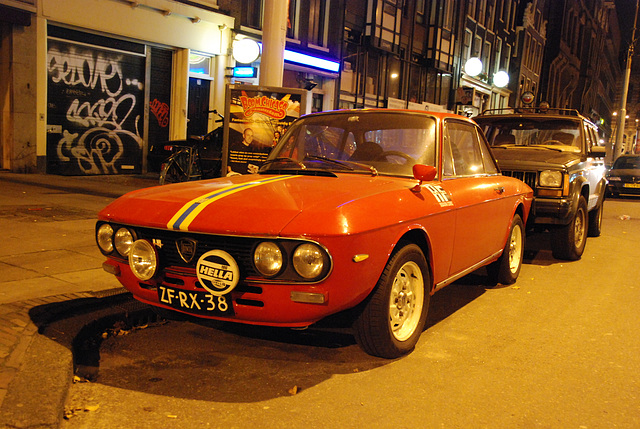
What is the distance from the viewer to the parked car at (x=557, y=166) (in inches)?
290

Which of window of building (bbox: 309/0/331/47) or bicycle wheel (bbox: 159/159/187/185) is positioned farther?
window of building (bbox: 309/0/331/47)

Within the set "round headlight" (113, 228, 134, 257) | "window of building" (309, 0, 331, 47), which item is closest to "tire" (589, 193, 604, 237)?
"round headlight" (113, 228, 134, 257)

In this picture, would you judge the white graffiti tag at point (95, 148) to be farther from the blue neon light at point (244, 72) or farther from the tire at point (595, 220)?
the tire at point (595, 220)

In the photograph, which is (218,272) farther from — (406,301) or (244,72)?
(244,72)

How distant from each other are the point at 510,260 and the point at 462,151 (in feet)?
5.63

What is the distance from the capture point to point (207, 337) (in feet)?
14.0

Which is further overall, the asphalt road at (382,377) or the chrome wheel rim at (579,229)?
the chrome wheel rim at (579,229)

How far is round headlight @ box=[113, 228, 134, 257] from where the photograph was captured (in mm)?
3760

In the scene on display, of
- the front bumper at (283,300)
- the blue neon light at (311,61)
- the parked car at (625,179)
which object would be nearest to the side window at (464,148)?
A: the front bumper at (283,300)

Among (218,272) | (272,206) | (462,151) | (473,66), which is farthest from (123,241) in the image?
(473,66)

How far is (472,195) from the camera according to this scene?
4902mm

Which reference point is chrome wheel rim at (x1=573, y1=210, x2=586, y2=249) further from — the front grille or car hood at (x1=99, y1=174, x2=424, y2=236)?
car hood at (x1=99, y1=174, x2=424, y2=236)

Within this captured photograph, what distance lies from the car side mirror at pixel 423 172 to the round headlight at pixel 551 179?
3766 mm

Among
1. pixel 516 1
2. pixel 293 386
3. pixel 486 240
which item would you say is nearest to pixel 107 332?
pixel 293 386
